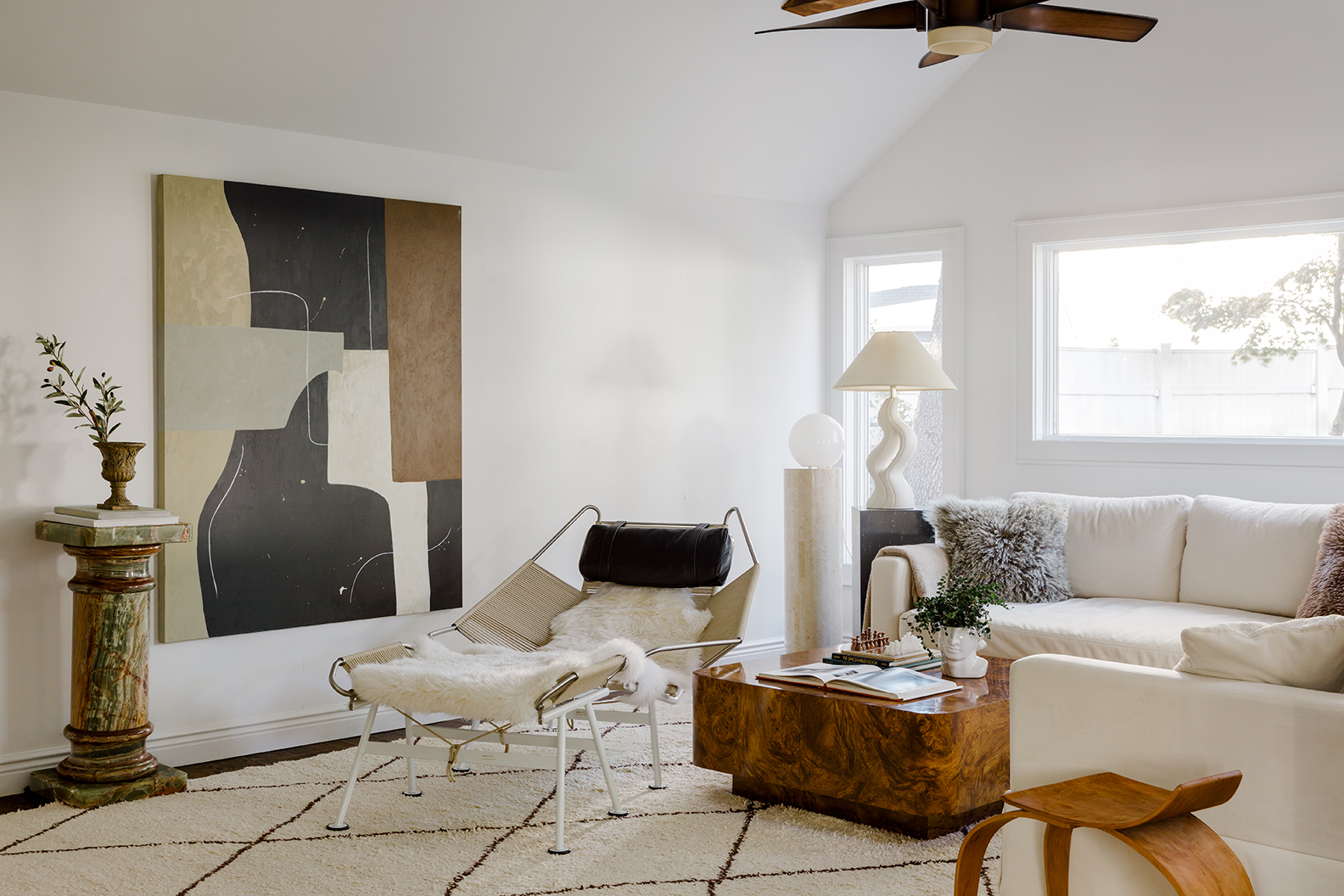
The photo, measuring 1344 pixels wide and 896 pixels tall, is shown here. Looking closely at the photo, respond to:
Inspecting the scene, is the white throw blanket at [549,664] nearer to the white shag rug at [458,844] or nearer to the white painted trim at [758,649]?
the white shag rug at [458,844]

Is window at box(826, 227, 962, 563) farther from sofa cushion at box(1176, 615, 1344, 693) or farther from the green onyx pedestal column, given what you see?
the green onyx pedestal column

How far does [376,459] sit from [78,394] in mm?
1033

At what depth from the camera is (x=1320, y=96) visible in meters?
4.38

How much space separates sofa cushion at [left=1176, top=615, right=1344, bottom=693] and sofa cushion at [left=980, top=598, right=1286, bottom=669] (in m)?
1.54

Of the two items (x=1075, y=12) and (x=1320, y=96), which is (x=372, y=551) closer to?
(x=1075, y=12)

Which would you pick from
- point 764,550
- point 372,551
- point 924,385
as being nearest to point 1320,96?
point 924,385

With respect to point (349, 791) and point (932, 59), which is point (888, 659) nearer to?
point (349, 791)

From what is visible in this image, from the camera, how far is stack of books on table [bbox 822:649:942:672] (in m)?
3.29

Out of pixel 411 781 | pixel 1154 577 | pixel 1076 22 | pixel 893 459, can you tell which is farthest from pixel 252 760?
pixel 1076 22

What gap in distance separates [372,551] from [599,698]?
4.54 feet

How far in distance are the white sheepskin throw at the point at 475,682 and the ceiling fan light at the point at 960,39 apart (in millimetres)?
1875

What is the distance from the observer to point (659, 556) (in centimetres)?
399

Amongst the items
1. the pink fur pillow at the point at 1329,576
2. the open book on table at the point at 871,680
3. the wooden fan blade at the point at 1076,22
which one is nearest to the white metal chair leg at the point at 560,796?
the open book on table at the point at 871,680

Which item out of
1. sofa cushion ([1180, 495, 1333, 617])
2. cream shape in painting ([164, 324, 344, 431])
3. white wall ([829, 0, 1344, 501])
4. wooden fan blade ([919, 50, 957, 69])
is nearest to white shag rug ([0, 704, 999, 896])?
cream shape in painting ([164, 324, 344, 431])
